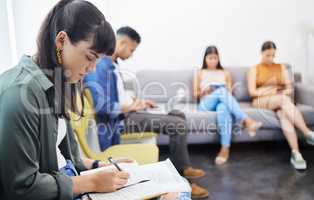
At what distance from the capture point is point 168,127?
2393mm

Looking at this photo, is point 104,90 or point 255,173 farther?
point 255,173

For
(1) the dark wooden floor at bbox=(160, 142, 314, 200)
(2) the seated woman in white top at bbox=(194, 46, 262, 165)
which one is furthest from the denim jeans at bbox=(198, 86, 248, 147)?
(1) the dark wooden floor at bbox=(160, 142, 314, 200)

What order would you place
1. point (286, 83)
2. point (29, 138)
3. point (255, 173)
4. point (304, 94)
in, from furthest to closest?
point (286, 83) → point (304, 94) → point (255, 173) → point (29, 138)

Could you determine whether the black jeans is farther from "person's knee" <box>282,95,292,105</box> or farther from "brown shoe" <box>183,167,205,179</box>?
"person's knee" <box>282,95,292,105</box>

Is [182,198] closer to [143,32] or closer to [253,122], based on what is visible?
[253,122]

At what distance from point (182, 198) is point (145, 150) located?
2.44ft

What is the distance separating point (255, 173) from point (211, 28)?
1.76 metres

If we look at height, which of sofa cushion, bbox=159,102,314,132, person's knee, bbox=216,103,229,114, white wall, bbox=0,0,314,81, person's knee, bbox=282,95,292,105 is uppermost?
white wall, bbox=0,0,314,81

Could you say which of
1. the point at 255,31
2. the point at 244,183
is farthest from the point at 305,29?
the point at 244,183

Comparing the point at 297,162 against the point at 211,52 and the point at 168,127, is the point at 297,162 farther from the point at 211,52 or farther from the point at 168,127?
the point at 211,52

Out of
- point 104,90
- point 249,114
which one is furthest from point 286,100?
point 104,90

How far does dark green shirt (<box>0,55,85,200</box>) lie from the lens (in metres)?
0.81

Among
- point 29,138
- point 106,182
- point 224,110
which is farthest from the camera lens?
point 224,110

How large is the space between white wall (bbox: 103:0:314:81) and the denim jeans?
76 centimetres
